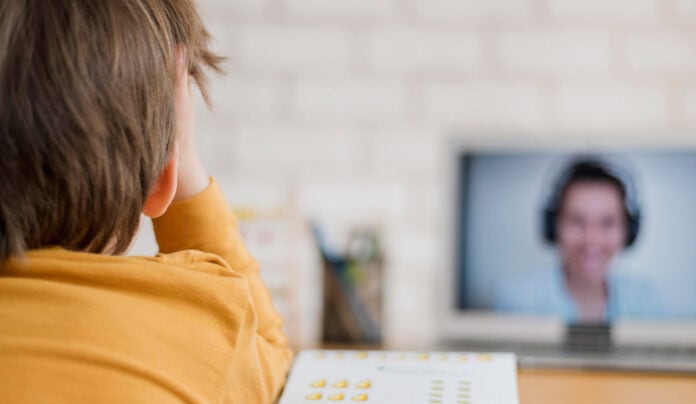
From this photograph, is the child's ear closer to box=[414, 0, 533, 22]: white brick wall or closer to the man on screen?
the man on screen

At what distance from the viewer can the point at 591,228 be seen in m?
1.34

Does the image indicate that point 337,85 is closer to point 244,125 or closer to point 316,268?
point 244,125

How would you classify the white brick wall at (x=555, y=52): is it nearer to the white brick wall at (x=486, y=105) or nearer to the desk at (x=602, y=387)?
the white brick wall at (x=486, y=105)

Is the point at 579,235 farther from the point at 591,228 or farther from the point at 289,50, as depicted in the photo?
the point at 289,50

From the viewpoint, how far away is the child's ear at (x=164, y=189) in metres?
0.73

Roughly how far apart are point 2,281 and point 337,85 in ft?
3.57

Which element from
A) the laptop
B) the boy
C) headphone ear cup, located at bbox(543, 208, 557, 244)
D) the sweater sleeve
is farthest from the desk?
the boy

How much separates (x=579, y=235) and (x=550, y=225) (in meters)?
0.05

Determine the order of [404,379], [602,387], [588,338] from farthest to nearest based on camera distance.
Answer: [588,338]
[602,387]
[404,379]

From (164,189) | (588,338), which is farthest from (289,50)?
(164,189)

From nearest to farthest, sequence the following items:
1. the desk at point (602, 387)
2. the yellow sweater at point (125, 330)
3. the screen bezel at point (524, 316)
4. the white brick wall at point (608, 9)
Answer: the yellow sweater at point (125, 330), the desk at point (602, 387), the screen bezel at point (524, 316), the white brick wall at point (608, 9)

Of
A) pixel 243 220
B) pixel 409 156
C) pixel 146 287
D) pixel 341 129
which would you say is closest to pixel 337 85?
pixel 341 129

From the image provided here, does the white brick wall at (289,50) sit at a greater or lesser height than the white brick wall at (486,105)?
greater

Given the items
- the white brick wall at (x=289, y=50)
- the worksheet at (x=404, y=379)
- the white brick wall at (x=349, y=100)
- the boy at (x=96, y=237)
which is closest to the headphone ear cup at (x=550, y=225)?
the white brick wall at (x=349, y=100)
